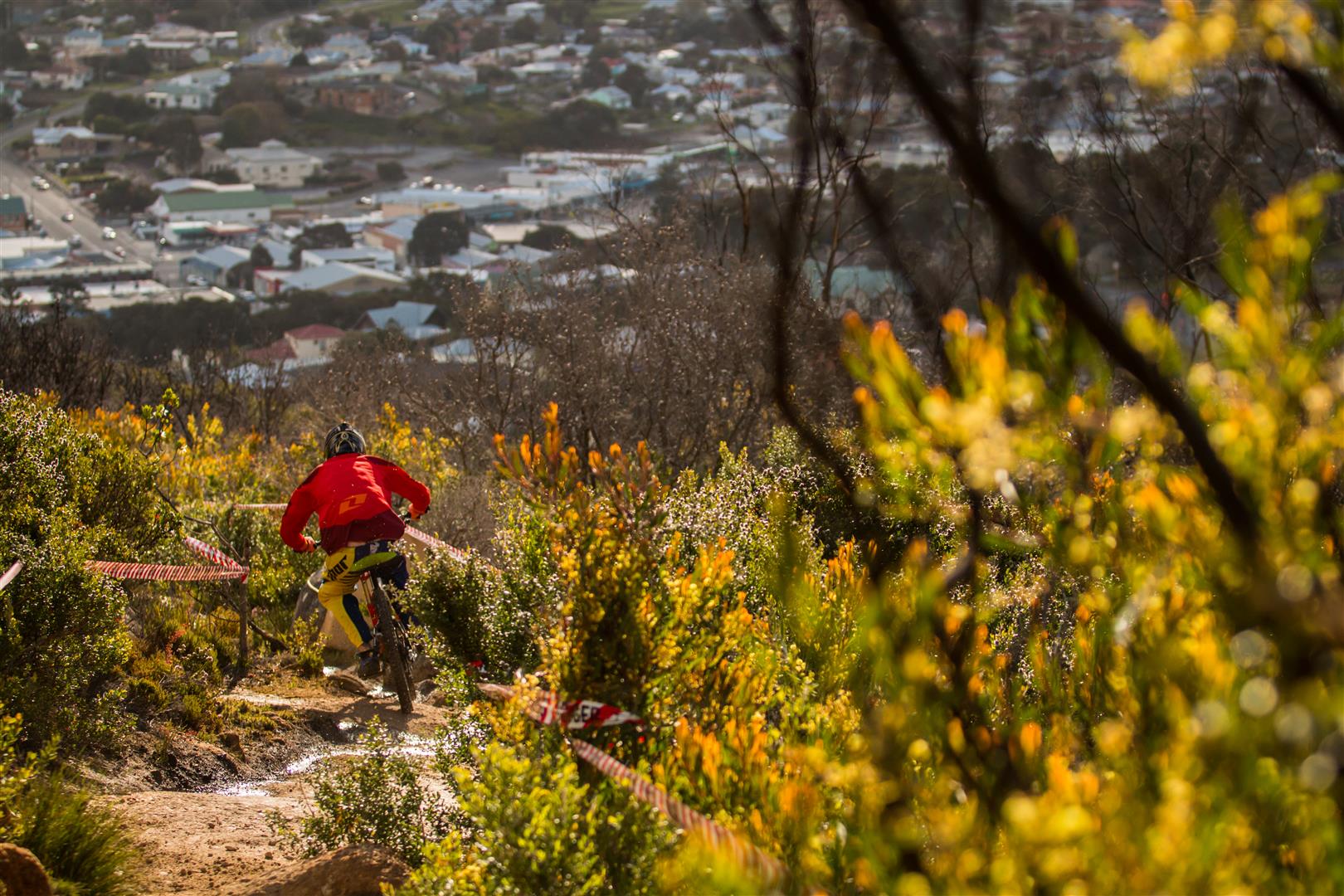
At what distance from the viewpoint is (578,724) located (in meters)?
3.25

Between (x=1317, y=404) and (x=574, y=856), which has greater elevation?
(x=1317, y=404)

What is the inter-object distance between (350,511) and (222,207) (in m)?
90.7

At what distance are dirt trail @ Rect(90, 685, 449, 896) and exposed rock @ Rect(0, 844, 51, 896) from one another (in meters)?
0.54

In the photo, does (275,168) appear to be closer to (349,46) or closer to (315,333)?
(349,46)

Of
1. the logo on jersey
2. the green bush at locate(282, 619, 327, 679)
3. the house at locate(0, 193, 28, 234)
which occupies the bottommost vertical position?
the house at locate(0, 193, 28, 234)

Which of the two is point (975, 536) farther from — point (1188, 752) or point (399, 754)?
point (399, 754)

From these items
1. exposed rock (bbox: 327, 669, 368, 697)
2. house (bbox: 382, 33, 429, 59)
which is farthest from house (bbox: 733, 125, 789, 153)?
house (bbox: 382, 33, 429, 59)

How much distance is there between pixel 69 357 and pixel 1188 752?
2113 centimetres

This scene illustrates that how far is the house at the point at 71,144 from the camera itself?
102 meters

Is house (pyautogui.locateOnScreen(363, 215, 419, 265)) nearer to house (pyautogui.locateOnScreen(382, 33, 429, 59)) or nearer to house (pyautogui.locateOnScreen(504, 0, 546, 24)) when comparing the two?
house (pyautogui.locateOnScreen(382, 33, 429, 59))

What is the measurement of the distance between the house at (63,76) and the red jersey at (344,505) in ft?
408

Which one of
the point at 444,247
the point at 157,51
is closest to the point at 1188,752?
the point at 444,247

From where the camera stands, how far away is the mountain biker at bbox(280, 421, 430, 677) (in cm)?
632

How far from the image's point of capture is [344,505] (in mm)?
6289
